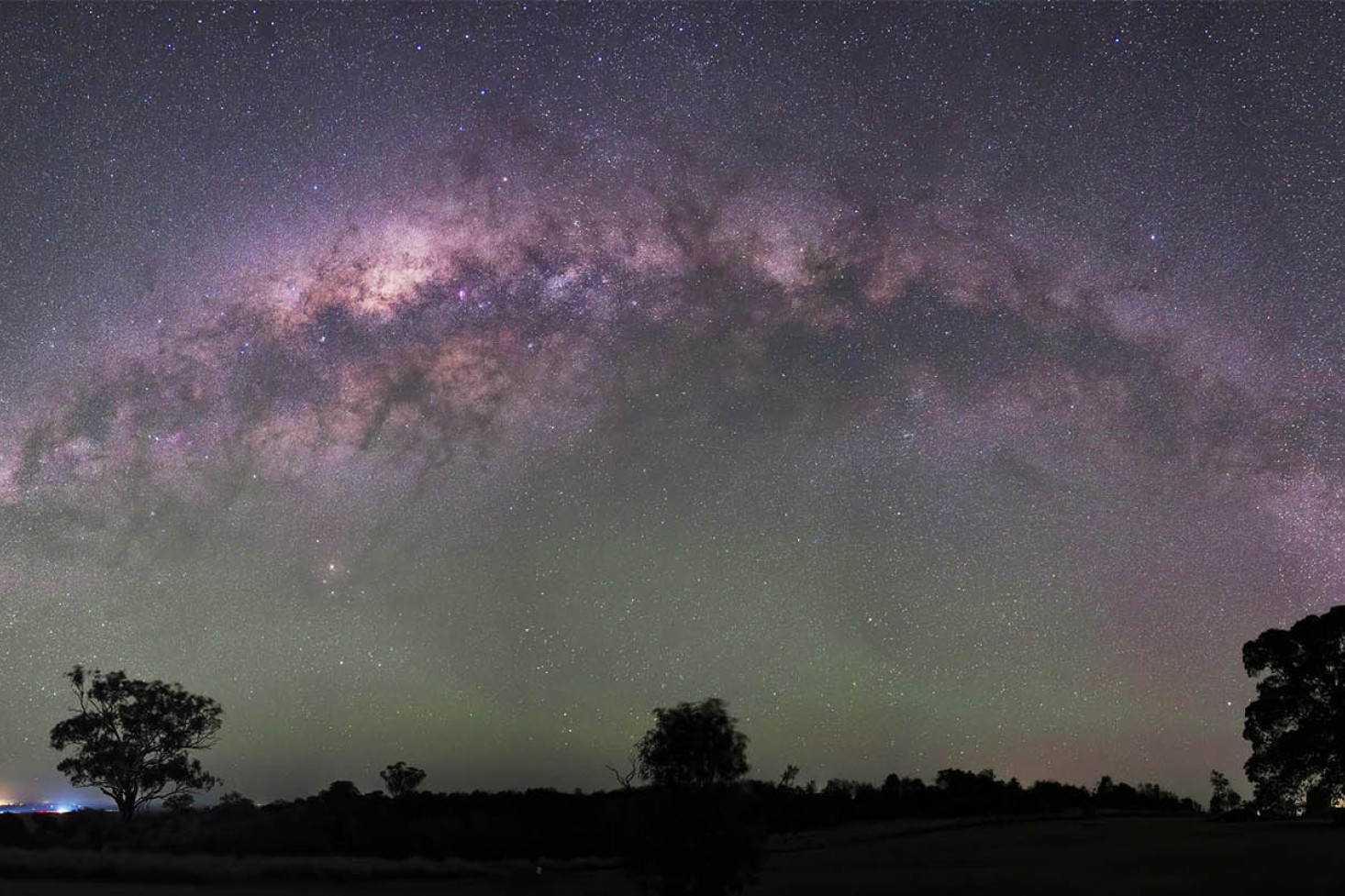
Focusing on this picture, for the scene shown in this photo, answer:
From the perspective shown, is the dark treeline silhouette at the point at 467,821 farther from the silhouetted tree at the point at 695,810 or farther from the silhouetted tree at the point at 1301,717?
the silhouetted tree at the point at 1301,717

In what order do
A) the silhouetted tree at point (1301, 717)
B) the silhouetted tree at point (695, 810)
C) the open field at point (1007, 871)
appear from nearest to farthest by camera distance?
the silhouetted tree at point (695, 810) < the open field at point (1007, 871) < the silhouetted tree at point (1301, 717)

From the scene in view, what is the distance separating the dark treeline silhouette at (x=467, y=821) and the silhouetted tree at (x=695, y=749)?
0.59 m

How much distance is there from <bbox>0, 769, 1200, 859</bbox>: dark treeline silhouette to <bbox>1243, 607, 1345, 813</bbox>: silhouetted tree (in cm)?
2505

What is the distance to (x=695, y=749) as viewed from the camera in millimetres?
28078

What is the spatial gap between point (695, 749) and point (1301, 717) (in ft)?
119

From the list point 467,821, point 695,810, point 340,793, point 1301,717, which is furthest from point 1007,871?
point 340,793

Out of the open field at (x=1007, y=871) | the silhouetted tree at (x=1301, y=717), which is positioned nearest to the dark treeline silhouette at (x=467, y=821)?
the open field at (x=1007, y=871)

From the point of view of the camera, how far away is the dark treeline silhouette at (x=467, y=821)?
2873 cm

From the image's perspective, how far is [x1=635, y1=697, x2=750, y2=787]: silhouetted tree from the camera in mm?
28172

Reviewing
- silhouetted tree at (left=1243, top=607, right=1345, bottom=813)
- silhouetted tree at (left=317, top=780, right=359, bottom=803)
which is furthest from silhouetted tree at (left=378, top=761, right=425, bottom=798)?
silhouetted tree at (left=1243, top=607, right=1345, bottom=813)

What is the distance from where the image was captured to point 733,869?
27312 millimetres

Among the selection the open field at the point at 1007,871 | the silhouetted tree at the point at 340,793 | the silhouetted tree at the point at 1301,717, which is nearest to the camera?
the open field at the point at 1007,871

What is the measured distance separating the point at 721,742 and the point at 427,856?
32.1 m

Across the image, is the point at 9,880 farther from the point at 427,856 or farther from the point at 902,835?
the point at 902,835
